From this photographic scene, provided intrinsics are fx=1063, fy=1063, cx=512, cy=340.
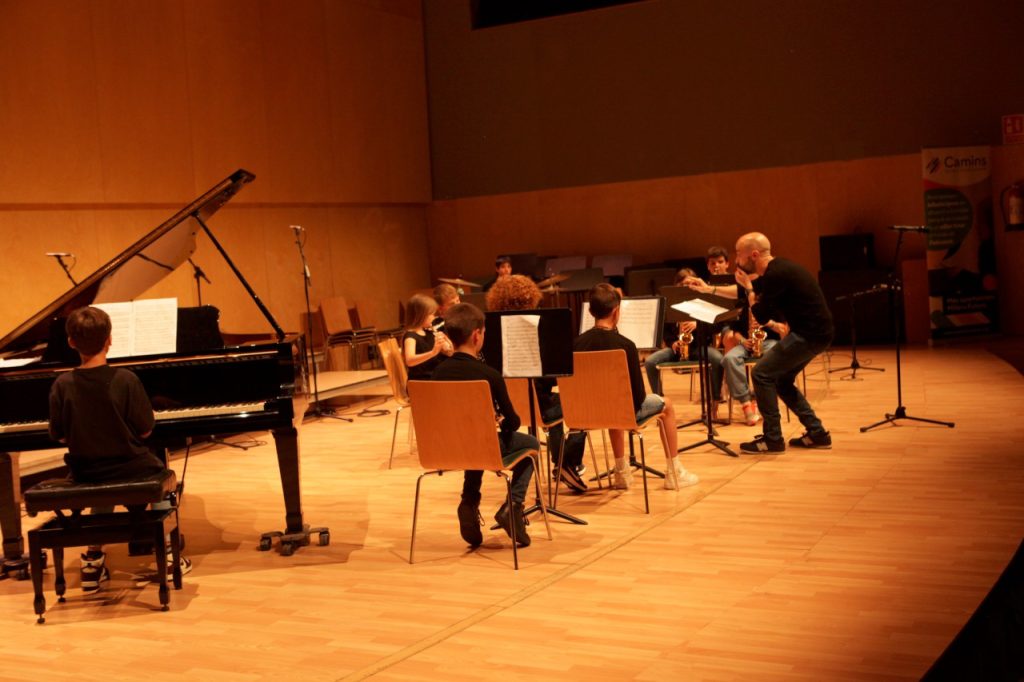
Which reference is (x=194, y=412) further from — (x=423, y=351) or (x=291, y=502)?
(x=423, y=351)

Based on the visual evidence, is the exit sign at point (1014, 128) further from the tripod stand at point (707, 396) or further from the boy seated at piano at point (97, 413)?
the boy seated at piano at point (97, 413)

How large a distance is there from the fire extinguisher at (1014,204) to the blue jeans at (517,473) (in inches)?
343

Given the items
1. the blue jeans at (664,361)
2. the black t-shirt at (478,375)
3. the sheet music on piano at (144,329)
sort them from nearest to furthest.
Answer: the black t-shirt at (478,375)
the sheet music on piano at (144,329)
the blue jeans at (664,361)

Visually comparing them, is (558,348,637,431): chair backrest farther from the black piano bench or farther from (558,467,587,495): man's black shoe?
the black piano bench

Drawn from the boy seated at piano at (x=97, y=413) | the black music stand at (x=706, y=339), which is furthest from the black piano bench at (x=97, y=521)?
the black music stand at (x=706, y=339)

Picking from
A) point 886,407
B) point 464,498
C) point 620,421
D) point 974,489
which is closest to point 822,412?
point 886,407

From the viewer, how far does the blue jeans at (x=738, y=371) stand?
26.2 feet

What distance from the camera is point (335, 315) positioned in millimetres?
12281

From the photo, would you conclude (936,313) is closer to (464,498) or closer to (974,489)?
(974,489)

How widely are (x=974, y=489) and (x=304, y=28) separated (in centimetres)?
956

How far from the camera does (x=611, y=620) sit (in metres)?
4.10

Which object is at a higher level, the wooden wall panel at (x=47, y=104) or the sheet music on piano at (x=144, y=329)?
the wooden wall panel at (x=47, y=104)

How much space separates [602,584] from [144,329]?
2.70 meters

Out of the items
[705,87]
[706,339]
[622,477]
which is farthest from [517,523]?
[705,87]
